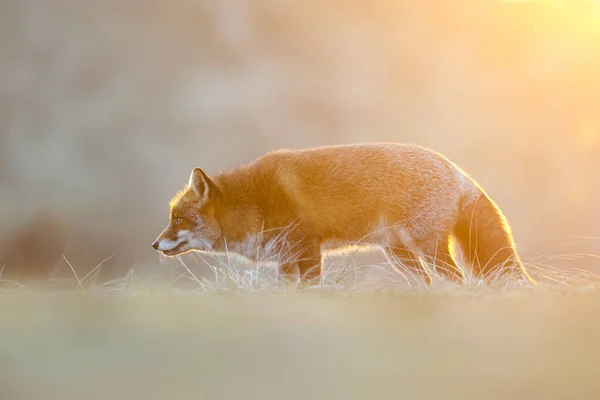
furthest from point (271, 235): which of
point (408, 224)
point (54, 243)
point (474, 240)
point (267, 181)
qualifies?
point (54, 243)

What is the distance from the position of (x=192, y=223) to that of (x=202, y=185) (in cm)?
34

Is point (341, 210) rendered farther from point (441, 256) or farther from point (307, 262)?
point (441, 256)

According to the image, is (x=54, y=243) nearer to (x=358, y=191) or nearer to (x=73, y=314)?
(x=358, y=191)

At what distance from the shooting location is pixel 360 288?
2.11 metres

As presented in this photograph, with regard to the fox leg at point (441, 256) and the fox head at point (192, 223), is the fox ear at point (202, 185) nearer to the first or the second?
the fox head at point (192, 223)

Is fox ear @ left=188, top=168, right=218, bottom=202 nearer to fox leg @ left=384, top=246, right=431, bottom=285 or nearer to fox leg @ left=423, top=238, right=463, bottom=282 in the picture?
fox leg @ left=384, top=246, right=431, bottom=285

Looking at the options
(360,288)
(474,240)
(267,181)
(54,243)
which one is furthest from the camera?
(54,243)

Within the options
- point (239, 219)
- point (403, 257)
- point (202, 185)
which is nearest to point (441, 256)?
point (403, 257)

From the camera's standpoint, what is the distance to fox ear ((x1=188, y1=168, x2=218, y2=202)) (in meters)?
4.71

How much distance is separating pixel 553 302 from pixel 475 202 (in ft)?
9.67

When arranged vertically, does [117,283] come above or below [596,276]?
above

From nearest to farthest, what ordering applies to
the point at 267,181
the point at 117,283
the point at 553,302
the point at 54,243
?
the point at 553,302
the point at 117,283
the point at 267,181
the point at 54,243

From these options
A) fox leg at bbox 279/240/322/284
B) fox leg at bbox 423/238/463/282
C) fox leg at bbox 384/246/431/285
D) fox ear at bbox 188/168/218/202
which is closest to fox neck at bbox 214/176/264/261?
fox ear at bbox 188/168/218/202

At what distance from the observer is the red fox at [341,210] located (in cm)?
448
